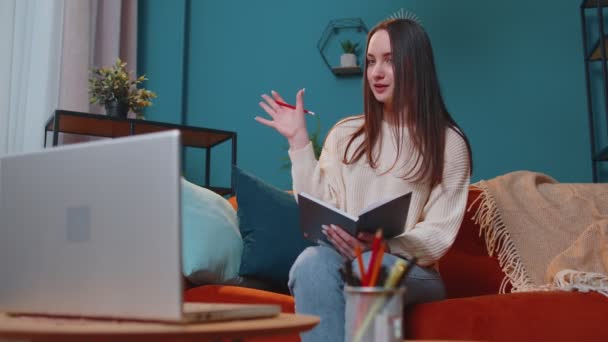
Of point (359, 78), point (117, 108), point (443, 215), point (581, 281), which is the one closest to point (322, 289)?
point (443, 215)

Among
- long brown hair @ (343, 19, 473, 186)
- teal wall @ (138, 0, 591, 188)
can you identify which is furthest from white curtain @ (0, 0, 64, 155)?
long brown hair @ (343, 19, 473, 186)

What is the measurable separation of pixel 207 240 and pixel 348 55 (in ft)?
5.07

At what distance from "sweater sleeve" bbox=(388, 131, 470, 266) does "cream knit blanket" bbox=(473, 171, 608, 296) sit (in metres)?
0.43

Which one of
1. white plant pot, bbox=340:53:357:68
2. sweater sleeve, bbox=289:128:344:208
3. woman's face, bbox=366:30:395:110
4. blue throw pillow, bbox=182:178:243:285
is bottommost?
blue throw pillow, bbox=182:178:243:285

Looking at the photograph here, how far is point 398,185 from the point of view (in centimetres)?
152

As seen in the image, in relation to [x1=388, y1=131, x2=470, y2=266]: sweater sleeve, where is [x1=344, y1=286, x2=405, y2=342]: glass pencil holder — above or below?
below

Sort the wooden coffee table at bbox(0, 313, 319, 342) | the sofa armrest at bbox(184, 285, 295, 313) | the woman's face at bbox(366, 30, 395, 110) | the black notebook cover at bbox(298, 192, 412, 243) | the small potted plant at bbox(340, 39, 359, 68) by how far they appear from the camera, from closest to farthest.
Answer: the wooden coffee table at bbox(0, 313, 319, 342)
the black notebook cover at bbox(298, 192, 412, 243)
the sofa armrest at bbox(184, 285, 295, 313)
the woman's face at bbox(366, 30, 395, 110)
the small potted plant at bbox(340, 39, 359, 68)

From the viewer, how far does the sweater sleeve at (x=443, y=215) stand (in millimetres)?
1383

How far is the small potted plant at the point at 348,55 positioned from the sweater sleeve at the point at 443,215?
1.46 meters

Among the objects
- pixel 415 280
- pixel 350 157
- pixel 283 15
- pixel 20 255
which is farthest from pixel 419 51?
pixel 283 15

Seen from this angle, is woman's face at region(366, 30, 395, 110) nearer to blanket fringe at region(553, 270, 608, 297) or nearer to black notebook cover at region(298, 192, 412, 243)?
black notebook cover at region(298, 192, 412, 243)

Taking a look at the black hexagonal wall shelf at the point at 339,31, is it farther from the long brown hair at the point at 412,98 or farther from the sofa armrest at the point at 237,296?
the sofa armrest at the point at 237,296

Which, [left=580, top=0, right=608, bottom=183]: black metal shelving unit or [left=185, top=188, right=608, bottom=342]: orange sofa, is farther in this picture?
[left=580, top=0, right=608, bottom=183]: black metal shelving unit

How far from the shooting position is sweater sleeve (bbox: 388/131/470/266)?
1.38 meters
